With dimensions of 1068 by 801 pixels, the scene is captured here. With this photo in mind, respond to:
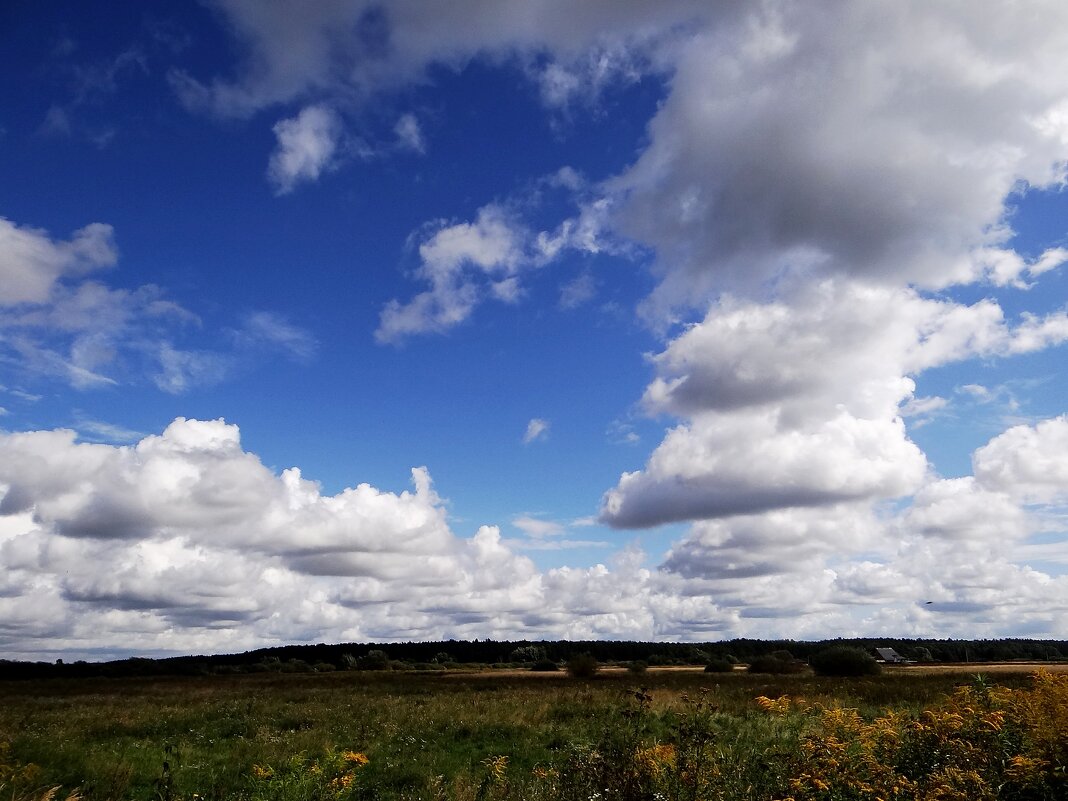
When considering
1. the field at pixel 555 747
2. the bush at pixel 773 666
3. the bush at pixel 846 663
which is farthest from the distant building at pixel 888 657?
the field at pixel 555 747

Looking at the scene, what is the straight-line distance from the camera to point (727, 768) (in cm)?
841

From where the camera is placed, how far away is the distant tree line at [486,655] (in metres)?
91.1

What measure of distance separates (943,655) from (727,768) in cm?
16274

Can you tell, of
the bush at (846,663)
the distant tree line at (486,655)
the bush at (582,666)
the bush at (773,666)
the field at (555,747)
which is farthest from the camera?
the distant tree line at (486,655)

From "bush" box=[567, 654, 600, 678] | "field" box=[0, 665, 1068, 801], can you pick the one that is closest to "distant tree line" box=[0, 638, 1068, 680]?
"bush" box=[567, 654, 600, 678]

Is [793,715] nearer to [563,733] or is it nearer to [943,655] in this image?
[563,733]

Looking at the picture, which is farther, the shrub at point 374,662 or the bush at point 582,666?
the shrub at point 374,662

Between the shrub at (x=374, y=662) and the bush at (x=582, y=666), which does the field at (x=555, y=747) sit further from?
the shrub at (x=374, y=662)

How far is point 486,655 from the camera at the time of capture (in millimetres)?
166875

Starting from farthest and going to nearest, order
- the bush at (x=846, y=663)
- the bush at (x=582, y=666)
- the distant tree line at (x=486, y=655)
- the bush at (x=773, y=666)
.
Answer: the distant tree line at (x=486, y=655) → the bush at (x=773, y=666) → the bush at (x=582, y=666) → the bush at (x=846, y=663)

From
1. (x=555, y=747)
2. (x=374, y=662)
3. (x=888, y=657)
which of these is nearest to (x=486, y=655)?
(x=374, y=662)

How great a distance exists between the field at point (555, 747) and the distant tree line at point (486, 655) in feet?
198

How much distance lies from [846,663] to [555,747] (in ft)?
154

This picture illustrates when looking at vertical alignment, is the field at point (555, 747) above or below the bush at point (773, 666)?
above
